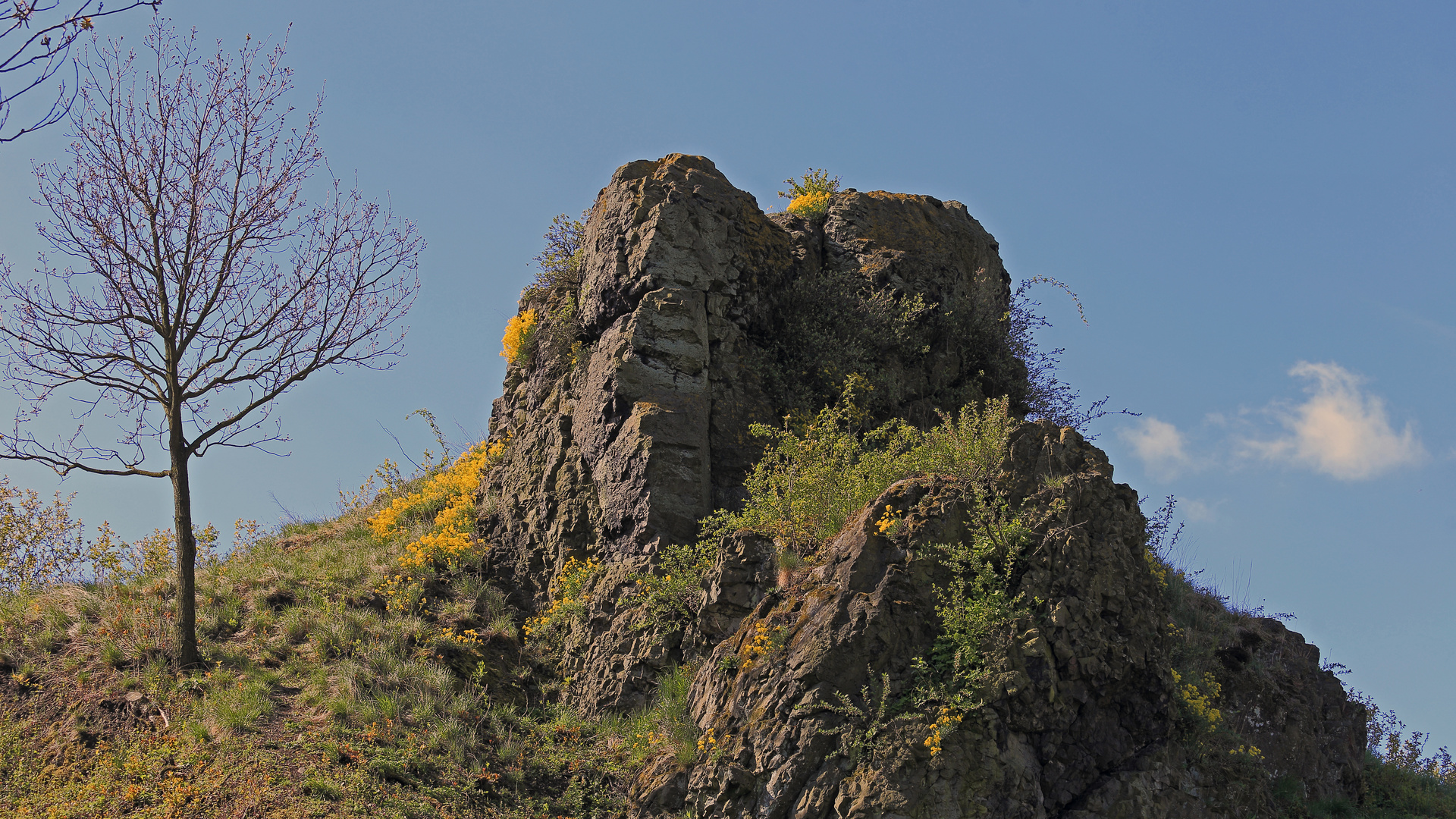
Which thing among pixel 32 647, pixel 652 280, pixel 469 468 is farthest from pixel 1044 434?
pixel 32 647

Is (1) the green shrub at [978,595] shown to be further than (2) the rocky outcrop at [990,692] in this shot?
Yes

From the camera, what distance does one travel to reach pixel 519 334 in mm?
13016

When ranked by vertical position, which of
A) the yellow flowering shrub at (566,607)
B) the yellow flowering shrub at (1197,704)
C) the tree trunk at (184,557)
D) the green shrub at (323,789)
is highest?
the tree trunk at (184,557)

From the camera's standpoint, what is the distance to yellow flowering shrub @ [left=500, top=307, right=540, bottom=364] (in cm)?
1291

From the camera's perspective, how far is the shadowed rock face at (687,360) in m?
10.1

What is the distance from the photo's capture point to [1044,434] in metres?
8.41

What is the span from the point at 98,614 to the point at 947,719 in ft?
29.2

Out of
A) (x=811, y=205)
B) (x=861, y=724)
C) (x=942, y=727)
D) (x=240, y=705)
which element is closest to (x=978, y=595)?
(x=942, y=727)

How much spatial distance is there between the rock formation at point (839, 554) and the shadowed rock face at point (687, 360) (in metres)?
0.03

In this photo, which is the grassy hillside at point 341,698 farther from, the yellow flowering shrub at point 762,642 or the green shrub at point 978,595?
the green shrub at point 978,595

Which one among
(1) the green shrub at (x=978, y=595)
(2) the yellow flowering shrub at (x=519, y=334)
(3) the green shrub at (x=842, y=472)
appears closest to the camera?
(1) the green shrub at (x=978, y=595)

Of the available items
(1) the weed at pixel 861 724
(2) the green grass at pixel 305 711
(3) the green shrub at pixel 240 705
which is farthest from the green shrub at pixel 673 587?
(3) the green shrub at pixel 240 705

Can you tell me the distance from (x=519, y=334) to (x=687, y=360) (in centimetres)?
327

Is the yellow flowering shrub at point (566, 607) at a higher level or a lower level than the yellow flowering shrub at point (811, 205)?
lower
